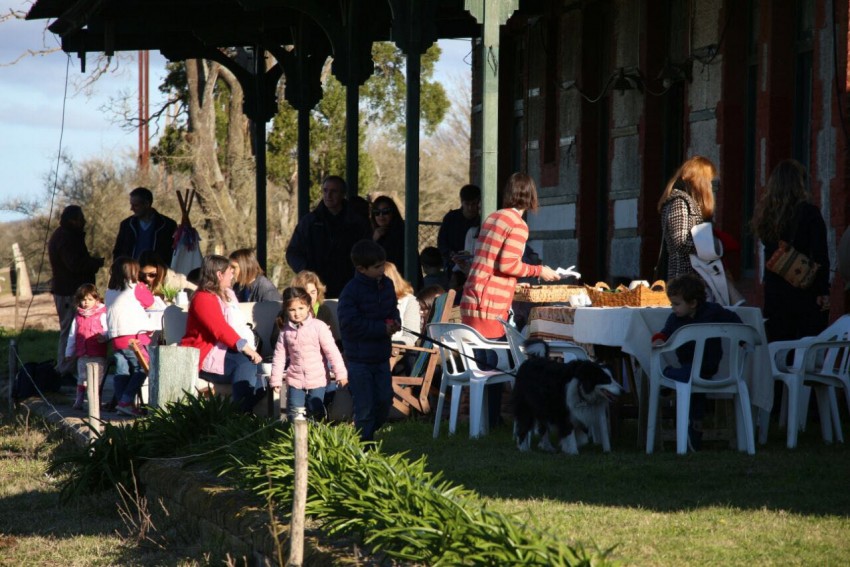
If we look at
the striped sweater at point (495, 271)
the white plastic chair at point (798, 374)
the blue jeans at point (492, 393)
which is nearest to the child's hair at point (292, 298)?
the striped sweater at point (495, 271)

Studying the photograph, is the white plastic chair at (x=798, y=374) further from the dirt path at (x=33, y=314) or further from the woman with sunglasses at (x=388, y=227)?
the dirt path at (x=33, y=314)

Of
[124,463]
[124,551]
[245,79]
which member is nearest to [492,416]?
[124,463]

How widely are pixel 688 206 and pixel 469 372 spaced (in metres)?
1.82

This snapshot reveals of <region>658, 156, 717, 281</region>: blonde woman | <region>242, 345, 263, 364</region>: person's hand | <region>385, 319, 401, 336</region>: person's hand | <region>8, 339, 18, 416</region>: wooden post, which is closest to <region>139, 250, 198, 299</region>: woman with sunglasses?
<region>8, 339, 18, 416</region>: wooden post

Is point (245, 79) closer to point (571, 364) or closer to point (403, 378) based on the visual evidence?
point (403, 378)

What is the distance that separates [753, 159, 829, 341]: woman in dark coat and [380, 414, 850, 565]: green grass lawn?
2.53 feet

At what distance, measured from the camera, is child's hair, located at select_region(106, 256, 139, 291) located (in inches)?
452

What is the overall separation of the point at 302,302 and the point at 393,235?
4094 mm

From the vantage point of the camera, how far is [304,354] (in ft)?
29.5

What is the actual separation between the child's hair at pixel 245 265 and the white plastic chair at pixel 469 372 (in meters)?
2.28

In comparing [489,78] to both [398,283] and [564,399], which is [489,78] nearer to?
[398,283]

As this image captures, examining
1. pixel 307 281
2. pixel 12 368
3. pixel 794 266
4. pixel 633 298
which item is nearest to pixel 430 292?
pixel 307 281

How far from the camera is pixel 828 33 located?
35.0 feet

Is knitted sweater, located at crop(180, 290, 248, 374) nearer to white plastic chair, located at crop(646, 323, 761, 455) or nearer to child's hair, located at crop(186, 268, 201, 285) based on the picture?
white plastic chair, located at crop(646, 323, 761, 455)
